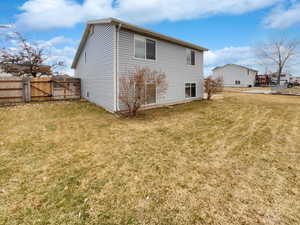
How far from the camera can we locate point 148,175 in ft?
10.7

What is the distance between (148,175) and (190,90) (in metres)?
11.1

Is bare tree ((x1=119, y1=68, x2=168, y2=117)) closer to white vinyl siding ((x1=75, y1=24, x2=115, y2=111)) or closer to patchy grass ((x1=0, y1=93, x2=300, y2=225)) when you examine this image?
white vinyl siding ((x1=75, y1=24, x2=115, y2=111))

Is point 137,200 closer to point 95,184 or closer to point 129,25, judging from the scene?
point 95,184

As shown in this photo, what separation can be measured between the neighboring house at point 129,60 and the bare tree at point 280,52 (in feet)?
102

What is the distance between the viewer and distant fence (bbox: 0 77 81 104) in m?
10.3

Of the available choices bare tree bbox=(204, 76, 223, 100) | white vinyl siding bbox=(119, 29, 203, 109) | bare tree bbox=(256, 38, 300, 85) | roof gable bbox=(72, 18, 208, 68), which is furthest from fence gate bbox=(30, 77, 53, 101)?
bare tree bbox=(256, 38, 300, 85)

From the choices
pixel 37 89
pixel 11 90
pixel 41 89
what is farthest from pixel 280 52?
pixel 11 90

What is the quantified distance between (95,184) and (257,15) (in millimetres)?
21595

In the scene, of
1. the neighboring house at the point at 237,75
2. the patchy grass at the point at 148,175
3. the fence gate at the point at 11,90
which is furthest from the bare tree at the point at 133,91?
the neighboring house at the point at 237,75

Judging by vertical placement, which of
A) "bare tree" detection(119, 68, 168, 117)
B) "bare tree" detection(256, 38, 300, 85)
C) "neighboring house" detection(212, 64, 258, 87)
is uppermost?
"bare tree" detection(256, 38, 300, 85)

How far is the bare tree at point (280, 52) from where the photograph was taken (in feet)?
109

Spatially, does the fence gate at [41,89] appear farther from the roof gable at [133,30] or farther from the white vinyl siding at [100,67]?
the roof gable at [133,30]

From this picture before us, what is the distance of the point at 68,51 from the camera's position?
23.0 meters

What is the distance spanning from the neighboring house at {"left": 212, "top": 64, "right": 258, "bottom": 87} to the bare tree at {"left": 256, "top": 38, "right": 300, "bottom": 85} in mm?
4485
